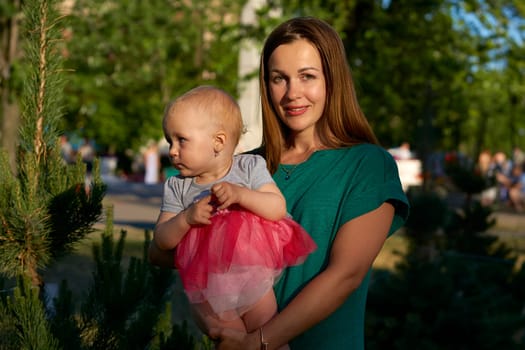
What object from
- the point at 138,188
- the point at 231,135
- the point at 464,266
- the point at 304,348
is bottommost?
the point at 138,188

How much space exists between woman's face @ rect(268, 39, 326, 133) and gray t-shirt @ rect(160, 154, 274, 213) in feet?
0.75

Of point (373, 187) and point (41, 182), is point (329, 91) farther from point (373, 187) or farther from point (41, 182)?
point (41, 182)

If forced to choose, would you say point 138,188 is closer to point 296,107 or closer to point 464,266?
point 464,266

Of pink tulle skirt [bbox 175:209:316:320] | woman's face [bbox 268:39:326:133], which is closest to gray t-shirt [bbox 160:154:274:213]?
pink tulle skirt [bbox 175:209:316:320]

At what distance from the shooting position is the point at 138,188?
2981 centimetres

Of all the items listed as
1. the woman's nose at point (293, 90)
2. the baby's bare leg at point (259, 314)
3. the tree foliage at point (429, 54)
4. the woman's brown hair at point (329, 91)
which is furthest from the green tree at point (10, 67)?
the baby's bare leg at point (259, 314)

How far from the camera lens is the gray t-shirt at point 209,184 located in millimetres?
2639

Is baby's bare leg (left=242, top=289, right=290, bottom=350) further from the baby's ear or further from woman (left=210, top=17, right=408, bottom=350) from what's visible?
the baby's ear

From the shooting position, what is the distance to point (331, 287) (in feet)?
8.35

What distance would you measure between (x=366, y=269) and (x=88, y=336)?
53.9 inches

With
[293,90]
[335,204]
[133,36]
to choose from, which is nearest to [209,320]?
[335,204]

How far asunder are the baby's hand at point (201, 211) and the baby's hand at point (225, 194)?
3 centimetres

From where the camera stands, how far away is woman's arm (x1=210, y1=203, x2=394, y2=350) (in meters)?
2.51

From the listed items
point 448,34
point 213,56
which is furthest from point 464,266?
point 213,56
